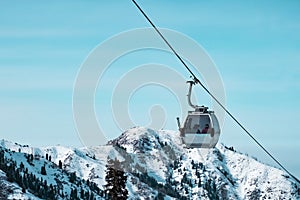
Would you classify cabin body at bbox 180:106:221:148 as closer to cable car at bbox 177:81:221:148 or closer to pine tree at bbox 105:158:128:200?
cable car at bbox 177:81:221:148

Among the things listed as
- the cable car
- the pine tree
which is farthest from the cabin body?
the pine tree

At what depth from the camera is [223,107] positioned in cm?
3038

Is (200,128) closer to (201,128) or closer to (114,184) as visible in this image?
(201,128)

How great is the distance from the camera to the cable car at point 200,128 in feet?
112

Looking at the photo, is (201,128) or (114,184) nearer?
(201,128)

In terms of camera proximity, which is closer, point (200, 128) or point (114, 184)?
point (200, 128)

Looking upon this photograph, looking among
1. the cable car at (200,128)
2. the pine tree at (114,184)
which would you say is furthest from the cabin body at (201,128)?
the pine tree at (114,184)

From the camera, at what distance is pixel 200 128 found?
34156mm

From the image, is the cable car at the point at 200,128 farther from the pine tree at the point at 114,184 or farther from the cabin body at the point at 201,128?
the pine tree at the point at 114,184

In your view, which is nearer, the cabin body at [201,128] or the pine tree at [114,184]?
the cabin body at [201,128]

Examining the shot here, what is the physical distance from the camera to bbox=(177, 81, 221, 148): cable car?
3403 cm

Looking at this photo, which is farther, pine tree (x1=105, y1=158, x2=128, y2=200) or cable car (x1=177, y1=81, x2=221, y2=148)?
pine tree (x1=105, y1=158, x2=128, y2=200)

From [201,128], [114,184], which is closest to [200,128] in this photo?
[201,128]

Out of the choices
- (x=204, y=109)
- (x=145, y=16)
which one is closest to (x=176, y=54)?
(x=145, y=16)
